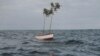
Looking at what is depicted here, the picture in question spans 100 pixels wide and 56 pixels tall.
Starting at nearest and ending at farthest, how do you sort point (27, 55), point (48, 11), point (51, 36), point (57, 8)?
point (27, 55) → point (51, 36) → point (57, 8) → point (48, 11)

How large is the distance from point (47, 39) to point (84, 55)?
71.7 m

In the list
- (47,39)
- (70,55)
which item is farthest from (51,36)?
(70,55)

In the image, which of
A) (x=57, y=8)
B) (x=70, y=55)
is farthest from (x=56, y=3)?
(x=70, y=55)

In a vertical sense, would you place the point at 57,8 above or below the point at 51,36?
above

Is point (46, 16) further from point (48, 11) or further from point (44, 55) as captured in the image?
point (44, 55)

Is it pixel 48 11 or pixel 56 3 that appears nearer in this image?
pixel 56 3

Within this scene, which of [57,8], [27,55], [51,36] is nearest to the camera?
[27,55]

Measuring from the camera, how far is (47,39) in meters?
126

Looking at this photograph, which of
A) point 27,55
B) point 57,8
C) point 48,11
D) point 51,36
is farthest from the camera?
point 48,11

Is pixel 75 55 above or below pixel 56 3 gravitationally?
below

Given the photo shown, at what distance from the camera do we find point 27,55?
53.3 m

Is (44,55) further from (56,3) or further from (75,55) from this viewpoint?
(56,3)

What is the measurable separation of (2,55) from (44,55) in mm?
7750

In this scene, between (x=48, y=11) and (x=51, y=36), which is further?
(x=48, y=11)
